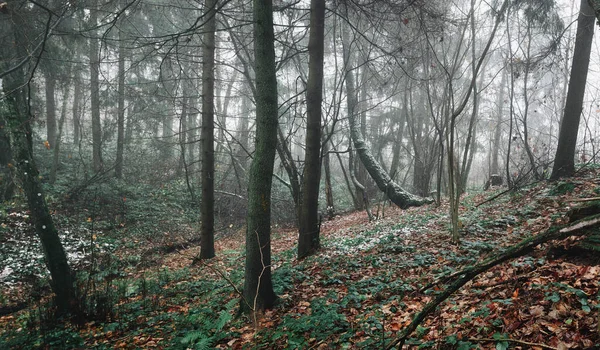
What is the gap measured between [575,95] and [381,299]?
823 cm

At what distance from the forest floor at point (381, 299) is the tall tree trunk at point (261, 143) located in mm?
561

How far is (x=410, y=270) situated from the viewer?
5.30 metres

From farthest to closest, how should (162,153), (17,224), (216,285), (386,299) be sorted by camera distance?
(162,153), (17,224), (216,285), (386,299)

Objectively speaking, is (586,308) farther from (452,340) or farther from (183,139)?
(183,139)

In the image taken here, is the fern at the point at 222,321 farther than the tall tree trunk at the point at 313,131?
No

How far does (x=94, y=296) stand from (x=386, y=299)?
4.63m

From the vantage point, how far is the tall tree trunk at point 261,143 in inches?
175

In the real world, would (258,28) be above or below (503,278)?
above

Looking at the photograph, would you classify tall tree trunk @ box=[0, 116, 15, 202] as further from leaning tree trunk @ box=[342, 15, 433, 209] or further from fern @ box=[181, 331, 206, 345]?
leaning tree trunk @ box=[342, 15, 433, 209]

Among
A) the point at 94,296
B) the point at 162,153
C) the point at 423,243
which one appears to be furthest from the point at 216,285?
the point at 162,153

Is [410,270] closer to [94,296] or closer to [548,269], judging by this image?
[548,269]

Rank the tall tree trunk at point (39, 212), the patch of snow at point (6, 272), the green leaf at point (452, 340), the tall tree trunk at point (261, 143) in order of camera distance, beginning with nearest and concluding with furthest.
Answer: the green leaf at point (452, 340) → the tall tree trunk at point (261, 143) → the tall tree trunk at point (39, 212) → the patch of snow at point (6, 272)

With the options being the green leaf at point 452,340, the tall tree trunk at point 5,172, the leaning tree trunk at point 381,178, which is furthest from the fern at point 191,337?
the tall tree trunk at point 5,172

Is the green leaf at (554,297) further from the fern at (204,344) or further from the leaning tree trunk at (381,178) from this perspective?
the leaning tree trunk at (381,178)
